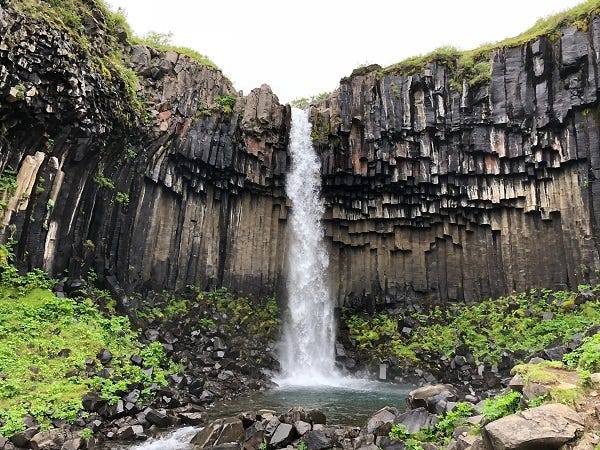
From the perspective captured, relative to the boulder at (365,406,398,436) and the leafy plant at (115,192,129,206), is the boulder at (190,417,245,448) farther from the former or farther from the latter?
the leafy plant at (115,192,129,206)

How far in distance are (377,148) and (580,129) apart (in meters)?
8.74

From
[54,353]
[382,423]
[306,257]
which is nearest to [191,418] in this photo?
[54,353]

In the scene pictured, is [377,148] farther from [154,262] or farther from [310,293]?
[154,262]

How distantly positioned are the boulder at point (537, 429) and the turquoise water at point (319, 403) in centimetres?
642

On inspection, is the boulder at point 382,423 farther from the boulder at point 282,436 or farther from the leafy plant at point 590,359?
the leafy plant at point 590,359

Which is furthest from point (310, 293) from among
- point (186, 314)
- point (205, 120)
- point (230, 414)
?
point (230, 414)

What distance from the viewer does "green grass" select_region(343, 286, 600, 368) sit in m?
16.9

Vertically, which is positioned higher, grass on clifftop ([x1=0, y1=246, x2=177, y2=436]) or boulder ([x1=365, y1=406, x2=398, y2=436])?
grass on clifftop ([x1=0, y1=246, x2=177, y2=436])

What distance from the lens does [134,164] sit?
18.5 meters

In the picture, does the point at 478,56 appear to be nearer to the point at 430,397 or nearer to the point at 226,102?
the point at 226,102

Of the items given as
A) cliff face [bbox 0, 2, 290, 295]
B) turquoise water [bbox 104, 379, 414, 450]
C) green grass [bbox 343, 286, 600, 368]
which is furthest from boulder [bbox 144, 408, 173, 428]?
green grass [bbox 343, 286, 600, 368]

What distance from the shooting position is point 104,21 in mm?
18797

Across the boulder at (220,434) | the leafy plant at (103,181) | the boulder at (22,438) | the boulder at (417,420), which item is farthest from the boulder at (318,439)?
the leafy plant at (103,181)

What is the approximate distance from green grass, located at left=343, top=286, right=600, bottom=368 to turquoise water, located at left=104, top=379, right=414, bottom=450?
8.10 feet
